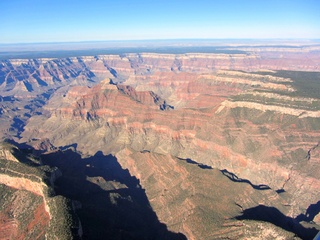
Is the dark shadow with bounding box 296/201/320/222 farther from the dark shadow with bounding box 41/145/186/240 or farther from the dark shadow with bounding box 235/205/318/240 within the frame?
the dark shadow with bounding box 41/145/186/240

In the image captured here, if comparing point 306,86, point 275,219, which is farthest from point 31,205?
point 306,86

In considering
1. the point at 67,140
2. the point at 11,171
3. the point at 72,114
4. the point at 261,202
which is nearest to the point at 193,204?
the point at 261,202

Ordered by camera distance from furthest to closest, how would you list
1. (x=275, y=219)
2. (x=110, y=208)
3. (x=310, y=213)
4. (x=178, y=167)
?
(x=178, y=167) < (x=310, y=213) < (x=110, y=208) < (x=275, y=219)

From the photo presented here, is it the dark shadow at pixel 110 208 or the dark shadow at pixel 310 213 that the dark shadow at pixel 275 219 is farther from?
the dark shadow at pixel 110 208

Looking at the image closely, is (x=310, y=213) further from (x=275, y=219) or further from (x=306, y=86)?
(x=306, y=86)

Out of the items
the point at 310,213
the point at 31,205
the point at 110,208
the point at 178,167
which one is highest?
the point at 31,205

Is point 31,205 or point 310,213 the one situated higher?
point 31,205
